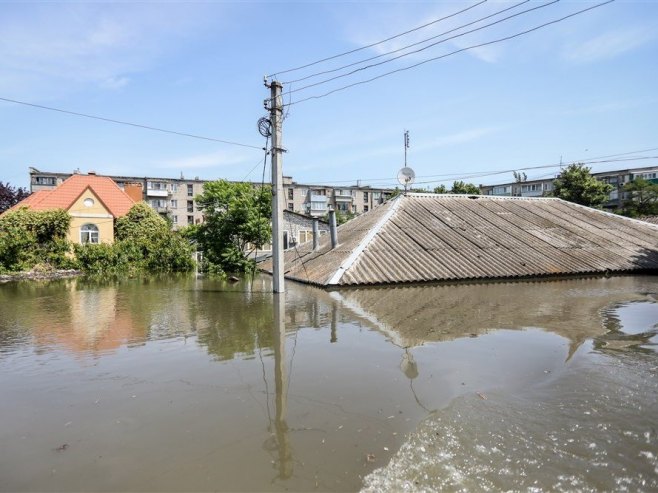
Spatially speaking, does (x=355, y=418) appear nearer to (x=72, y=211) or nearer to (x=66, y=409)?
(x=66, y=409)

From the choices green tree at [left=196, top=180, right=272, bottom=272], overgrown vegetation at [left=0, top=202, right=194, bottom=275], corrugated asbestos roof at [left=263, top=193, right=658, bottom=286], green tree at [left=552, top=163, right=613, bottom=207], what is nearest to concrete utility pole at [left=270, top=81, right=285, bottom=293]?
corrugated asbestos roof at [left=263, top=193, right=658, bottom=286]

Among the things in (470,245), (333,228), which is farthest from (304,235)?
(470,245)

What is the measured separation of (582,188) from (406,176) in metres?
33.3

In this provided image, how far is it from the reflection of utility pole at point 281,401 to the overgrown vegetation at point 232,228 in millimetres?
14573

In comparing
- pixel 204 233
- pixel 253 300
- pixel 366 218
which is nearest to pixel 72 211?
pixel 204 233

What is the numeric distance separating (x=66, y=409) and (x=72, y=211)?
34949 mm

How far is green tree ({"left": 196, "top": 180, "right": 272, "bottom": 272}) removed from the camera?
24.8 metres

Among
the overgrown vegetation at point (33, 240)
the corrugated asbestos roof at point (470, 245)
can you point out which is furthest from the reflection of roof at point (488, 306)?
the overgrown vegetation at point (33, 240)

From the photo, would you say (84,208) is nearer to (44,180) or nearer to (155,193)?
(155,193)

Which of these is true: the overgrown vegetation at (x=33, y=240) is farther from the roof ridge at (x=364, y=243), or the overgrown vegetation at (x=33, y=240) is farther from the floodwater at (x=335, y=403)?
the roof ridge at (x=364, y=243)

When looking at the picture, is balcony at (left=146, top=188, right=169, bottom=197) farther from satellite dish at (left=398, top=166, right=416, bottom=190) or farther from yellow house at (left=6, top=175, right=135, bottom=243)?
satellite dish at (left=398, top=166, right=416, bottom=190)

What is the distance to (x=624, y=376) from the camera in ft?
19.9

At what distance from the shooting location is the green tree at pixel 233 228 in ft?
81.2

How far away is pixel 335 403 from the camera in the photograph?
214 inches
